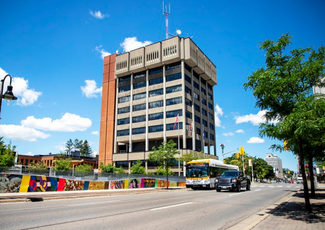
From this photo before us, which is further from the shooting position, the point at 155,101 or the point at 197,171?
the point at 155,101

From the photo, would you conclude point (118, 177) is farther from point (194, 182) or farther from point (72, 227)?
point (72, 227)

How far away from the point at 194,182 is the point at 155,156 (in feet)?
23.8

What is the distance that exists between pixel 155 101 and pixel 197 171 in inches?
1536

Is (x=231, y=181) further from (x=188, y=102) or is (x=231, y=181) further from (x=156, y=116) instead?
(x=156, y=116)

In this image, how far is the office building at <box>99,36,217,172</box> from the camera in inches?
2378

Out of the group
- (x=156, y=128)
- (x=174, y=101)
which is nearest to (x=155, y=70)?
(x=174, y=101)

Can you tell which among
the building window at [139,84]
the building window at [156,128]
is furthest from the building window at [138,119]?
the building window at [139,84]

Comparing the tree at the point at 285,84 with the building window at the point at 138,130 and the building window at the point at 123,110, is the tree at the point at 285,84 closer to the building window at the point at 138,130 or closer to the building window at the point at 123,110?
the building window at the point at 138,130

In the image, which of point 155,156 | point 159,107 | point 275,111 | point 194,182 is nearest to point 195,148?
point 159,107

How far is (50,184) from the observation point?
68.9ft

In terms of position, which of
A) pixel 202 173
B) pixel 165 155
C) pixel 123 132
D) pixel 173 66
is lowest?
pixel 202 173

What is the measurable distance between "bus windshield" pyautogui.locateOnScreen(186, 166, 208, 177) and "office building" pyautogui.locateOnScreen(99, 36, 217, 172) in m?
27.9

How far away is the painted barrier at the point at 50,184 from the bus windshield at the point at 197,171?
321 inches

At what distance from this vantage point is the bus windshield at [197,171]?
25.9 meters
